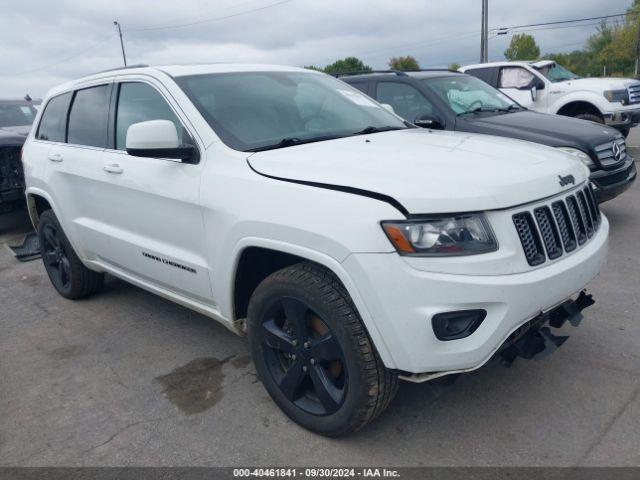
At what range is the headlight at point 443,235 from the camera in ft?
7.38

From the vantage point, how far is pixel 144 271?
144 inches

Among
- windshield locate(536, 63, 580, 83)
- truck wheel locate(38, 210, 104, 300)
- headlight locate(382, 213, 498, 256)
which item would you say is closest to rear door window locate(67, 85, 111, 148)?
truck wheel locate(38, 210, 104, 300)

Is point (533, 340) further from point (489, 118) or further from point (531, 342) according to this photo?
point (489, 118)

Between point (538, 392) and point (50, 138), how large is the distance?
411 centimetres

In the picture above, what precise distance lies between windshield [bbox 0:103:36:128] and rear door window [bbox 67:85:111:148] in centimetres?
663

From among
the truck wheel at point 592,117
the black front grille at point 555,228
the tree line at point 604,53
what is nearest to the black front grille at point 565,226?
the black front grille at point 555,228

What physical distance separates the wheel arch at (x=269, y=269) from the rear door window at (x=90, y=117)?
5.48 feet

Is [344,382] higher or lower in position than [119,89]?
lower

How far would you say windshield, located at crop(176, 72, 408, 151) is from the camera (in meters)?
3.15

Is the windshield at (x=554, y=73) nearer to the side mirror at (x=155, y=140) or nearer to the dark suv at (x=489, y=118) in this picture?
the dark suv at (x=489, y=118)

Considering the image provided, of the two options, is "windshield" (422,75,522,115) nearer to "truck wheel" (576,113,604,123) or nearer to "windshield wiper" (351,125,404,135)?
"windshield wiper" (351,125,404,135)

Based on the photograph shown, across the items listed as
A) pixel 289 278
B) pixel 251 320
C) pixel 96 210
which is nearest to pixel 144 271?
pixel 96 210

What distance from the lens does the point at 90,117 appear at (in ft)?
13.8

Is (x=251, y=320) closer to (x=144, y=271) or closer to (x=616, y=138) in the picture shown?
(x=144, y=271)
